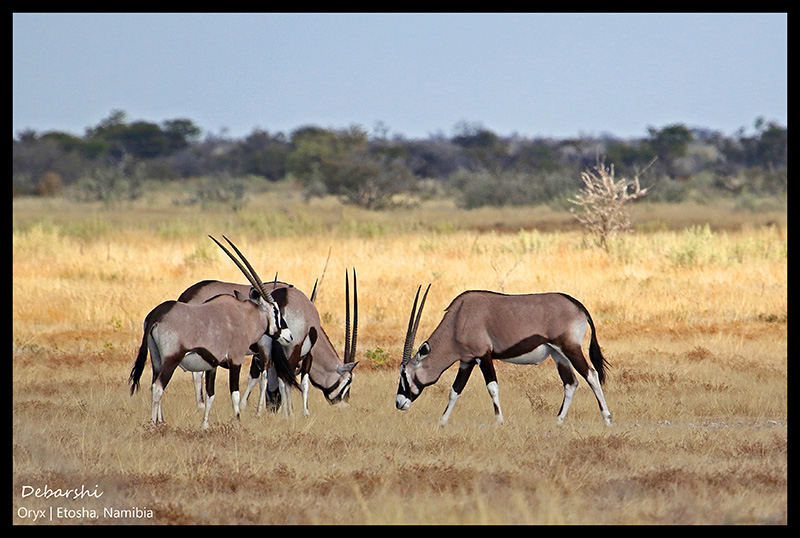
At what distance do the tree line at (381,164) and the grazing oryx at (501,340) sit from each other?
26.8m

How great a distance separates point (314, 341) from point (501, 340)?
183 cm

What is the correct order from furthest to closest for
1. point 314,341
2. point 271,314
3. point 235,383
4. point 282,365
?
point 314,341
point 282,365
point 271,314
point 235,383

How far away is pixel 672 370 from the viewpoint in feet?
35.6

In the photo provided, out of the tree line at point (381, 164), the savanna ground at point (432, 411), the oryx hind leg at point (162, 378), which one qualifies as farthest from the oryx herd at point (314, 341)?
the tree line at point (381, 164)

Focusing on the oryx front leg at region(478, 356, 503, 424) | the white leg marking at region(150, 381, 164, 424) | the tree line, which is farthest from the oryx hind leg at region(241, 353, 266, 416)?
the tree line

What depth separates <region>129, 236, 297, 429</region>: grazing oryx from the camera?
750 cm

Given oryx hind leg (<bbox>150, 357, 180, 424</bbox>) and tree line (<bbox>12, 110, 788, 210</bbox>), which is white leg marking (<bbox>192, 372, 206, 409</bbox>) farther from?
tree line (<bbox>12, 110, 788, 210</bbox>)

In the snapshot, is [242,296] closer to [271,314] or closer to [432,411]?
[271,314]

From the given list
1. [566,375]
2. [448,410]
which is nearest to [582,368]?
[566,375]

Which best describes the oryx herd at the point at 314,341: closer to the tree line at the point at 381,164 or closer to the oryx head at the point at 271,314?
the oryx head at the point at 271,314

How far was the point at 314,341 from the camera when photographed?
9.02 m

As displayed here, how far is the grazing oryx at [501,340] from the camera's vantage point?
26.8 feet
